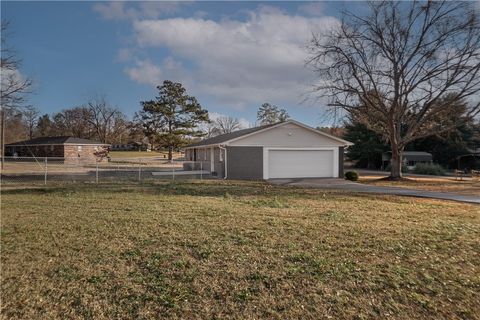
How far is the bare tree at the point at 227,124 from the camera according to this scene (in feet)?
245

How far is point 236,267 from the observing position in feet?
13.6

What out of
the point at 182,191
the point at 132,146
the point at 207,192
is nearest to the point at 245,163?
the point at 207,192

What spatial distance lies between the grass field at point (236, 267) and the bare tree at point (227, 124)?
67.9 metres

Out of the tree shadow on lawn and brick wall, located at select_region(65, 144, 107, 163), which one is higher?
brick wall, located at select_region(65, 144, 107, 163)

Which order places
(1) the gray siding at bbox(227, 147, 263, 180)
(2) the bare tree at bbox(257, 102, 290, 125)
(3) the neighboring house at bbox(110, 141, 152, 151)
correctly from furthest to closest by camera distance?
(3) the neighboring house at bbox(110, 141, 152, 151) < (2) the bare tree at bbox(257, 102, 290, 125) < (1) the gray siding at bbox(227, 147, 263, 180)

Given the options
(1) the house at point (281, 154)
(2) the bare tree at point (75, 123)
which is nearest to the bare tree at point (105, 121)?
(2) the bare tree at point (75, 123)

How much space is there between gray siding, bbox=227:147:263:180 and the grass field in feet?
44.0

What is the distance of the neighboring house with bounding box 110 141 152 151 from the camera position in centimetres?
7275

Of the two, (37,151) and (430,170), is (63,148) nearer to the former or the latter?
(37,151)

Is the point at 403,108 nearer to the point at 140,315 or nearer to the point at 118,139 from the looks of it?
the point at 140,315

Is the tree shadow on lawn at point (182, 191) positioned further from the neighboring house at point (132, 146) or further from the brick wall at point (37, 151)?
the neighboring house at point (132, 146)

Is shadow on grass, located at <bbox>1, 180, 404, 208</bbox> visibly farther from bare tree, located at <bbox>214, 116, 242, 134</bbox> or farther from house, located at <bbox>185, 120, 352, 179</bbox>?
bare tree, located at <bbox>214, 116, 242, 134</bbox>

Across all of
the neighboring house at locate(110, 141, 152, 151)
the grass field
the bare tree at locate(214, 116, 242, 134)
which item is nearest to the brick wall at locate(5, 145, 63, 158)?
the neighboring house at locate(110, 141, 152, 151)

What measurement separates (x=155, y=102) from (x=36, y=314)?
43.8 meters
